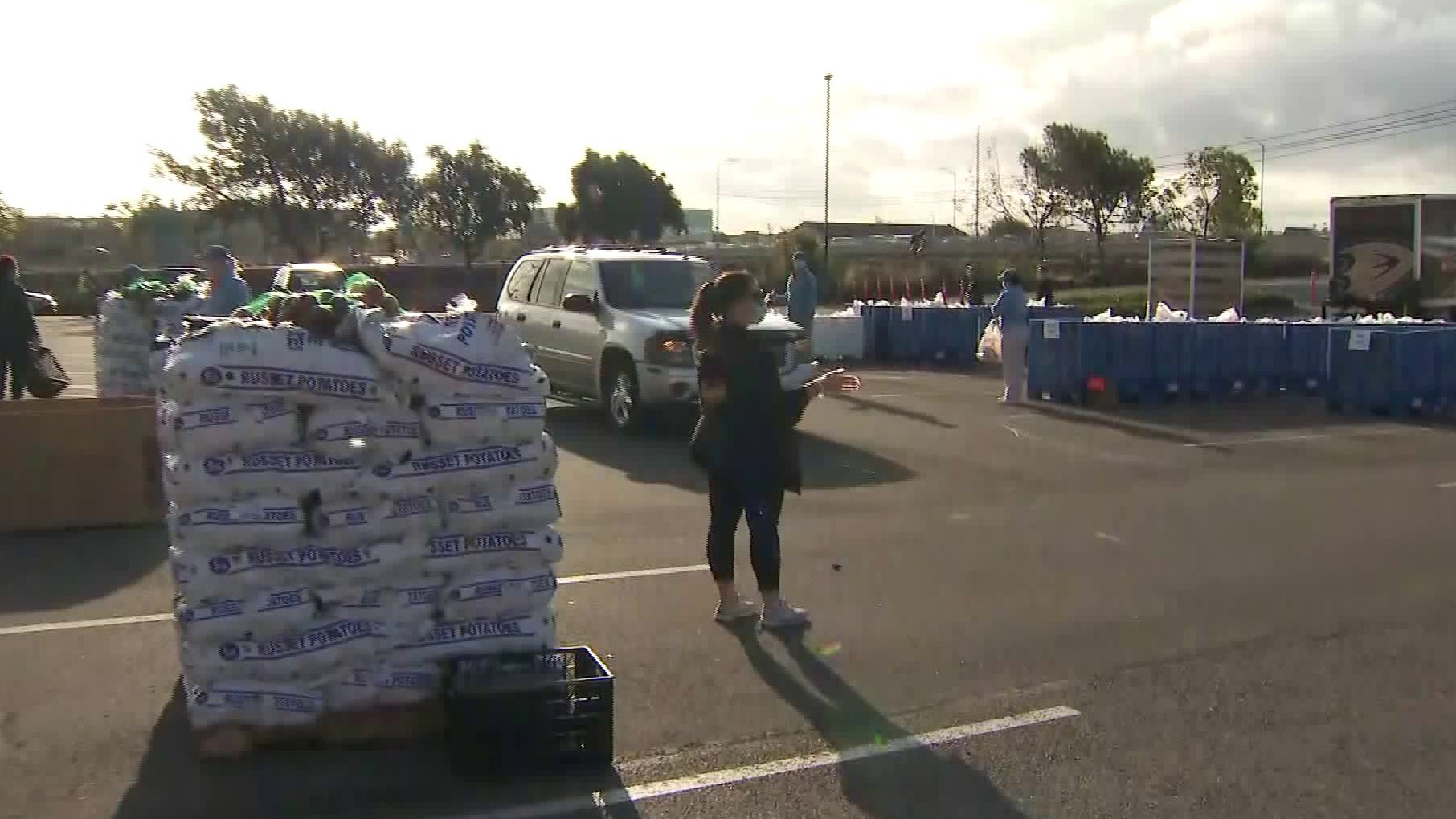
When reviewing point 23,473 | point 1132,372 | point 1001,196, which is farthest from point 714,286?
point 1001,196

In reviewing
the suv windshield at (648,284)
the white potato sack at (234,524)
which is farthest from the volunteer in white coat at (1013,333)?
the white potato sack at (234,524)

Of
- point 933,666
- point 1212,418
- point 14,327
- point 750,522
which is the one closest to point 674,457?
point 750,522

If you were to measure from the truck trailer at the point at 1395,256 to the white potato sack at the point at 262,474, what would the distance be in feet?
91.3

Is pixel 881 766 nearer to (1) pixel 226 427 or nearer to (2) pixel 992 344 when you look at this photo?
(1) pixel 226 427

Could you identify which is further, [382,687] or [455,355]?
[455,355]

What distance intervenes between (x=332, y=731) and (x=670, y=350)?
28.9 feet

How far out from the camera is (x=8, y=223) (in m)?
57.2

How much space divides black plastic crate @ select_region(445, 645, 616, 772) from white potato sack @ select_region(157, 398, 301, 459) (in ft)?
3.88

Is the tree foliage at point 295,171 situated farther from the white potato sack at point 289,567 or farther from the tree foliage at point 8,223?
the white potato sack at point 289,567

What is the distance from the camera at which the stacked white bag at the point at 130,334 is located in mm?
13039

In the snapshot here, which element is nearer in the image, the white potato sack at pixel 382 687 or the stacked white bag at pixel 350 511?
the stacked white bag at pixel 350 511

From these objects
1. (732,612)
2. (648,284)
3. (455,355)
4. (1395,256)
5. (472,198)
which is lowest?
(732,612)

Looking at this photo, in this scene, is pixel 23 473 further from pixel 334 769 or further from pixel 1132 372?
pixel 1132 372

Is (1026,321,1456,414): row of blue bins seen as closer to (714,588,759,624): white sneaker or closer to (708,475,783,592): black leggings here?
(714,588,759,624): white sneaker
